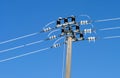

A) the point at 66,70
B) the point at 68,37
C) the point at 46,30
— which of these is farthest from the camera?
the point at 46,30

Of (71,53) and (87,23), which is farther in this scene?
(87,23)

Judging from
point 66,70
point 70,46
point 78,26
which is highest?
point 78,26

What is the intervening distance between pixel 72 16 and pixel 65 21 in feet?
1.94

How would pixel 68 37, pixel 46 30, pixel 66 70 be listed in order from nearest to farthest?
pixel 66 70 → pixel 68 37 → pixel 46 30

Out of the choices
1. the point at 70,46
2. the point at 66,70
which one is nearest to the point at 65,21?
the point at 70,46

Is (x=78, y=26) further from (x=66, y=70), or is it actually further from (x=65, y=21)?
(x=66, y=70)

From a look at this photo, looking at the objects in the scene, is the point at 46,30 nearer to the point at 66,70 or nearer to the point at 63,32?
the point at 63,32

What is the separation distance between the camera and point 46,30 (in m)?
18.8

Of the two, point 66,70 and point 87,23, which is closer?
point 66,70

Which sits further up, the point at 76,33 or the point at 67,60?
the point at 76,33

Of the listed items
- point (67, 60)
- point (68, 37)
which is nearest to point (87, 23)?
point (68, 37)

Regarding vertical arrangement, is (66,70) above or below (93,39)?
below

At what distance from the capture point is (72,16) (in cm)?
1680

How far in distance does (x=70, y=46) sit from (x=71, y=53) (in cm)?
41
